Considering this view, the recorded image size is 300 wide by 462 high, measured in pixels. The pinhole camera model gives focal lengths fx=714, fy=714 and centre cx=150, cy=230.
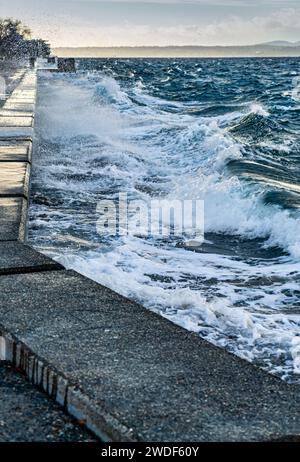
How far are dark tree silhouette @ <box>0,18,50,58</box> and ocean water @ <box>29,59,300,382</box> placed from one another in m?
74.6

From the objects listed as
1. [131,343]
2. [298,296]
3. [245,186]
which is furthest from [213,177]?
[131,343]

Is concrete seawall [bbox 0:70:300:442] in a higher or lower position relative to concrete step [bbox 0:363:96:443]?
higher

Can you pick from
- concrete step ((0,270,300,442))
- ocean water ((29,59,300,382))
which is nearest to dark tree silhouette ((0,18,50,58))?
ocean water ((29,59,300,382))

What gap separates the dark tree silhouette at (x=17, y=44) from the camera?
3741 inches

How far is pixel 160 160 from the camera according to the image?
42.8 feet

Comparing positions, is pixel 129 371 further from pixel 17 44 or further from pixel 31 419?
pixel 17 44

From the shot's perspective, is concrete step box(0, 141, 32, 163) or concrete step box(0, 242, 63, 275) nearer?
concrete step box(0, 242, 63, 275)

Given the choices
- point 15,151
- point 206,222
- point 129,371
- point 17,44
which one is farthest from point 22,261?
point 17,44

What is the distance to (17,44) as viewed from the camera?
107 meters

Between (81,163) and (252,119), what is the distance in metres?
10.7

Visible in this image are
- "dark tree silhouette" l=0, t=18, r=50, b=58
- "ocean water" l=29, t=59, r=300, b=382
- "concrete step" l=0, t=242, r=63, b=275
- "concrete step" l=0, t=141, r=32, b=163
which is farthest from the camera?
"dark tree silhouette" l=0, t=18, r=50, b=58

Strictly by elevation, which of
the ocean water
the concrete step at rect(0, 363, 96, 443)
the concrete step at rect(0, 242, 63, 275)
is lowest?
the ocean water

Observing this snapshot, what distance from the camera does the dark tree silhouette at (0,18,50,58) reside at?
95031 mm

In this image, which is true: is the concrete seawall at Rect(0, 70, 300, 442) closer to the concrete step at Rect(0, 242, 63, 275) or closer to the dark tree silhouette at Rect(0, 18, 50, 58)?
the concrete step at Rect(0, 242, 63, 275)
